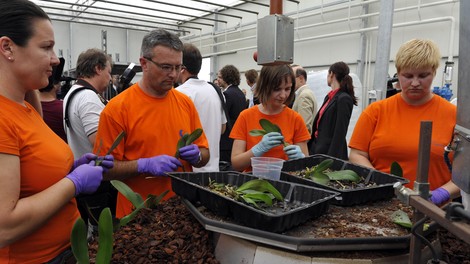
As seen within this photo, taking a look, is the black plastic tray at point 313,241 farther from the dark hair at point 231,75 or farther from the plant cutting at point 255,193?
the dark hair at point 231,75

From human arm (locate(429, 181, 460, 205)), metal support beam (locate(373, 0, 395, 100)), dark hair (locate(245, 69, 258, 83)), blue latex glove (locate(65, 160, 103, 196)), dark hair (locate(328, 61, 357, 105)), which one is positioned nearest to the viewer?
blue latex glove (locate(65, 160, 103, 196))

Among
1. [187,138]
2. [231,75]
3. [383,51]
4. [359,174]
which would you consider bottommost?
[359,174]

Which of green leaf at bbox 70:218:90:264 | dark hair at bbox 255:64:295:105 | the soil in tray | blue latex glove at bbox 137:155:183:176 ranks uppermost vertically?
dark hair at bbox 255:64:295:105

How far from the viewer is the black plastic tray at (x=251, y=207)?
2.66ft

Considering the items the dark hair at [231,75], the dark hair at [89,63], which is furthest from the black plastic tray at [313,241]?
the dark hair at [231,75]

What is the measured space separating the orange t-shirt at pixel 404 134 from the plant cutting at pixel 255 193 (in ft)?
2.13

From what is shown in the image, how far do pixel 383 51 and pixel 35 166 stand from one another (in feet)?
10.3

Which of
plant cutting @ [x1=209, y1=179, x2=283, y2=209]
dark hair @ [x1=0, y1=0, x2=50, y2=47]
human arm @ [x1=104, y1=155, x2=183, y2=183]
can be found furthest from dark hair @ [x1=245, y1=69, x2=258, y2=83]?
dark hair @ [x1=0, y1=0, x2=50, y2=47]

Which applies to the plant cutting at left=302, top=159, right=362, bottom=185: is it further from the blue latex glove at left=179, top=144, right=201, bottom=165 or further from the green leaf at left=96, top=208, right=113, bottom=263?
the green leaf at left=96, top=208, right=113, bottom=263

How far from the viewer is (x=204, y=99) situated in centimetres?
242

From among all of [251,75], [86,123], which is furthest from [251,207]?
[251,75]

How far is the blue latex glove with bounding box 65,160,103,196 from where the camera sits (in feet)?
3.37

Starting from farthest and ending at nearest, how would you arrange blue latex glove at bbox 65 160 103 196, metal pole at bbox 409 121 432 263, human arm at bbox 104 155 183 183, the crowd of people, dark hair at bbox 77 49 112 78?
dark hair at bbox 77 49 112 78
human arm at bbox 104 155 183 183
blue latex glove at bbox 65 160 103 196
the crowd of people
metal pole at bbox 409 121 432 263

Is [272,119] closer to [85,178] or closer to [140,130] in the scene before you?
[140,130]
